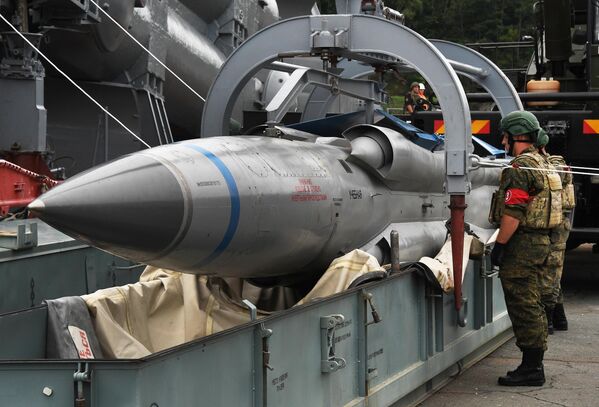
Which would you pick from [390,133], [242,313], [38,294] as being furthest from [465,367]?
[38,294]

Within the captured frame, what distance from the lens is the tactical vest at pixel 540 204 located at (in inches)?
304

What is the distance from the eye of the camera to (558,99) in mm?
12148

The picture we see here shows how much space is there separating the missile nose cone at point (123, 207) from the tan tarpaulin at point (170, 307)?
2.09ft

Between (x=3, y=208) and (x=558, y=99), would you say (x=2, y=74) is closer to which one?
(x=3, y=208)

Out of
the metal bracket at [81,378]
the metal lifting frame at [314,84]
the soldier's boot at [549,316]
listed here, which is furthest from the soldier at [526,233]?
the metal bracket at [81,378]

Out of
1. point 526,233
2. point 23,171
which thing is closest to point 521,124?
point 526,233

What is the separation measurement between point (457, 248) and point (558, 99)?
5402 mm

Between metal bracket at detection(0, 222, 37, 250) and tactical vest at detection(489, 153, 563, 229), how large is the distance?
3.46m

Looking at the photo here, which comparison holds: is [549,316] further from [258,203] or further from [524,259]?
[258,203]

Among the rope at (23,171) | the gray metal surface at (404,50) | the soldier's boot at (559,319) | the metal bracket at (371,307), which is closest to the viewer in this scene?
the metal bracket at (371,307)

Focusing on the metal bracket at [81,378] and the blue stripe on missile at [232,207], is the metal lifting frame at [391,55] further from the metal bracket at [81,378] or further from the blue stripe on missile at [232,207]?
the metal bracket at [81,378]

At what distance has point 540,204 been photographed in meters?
7.75

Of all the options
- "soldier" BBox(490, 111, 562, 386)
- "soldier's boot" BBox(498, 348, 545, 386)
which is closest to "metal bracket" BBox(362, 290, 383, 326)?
"soldier" BBox(490, 111, 562, 386)

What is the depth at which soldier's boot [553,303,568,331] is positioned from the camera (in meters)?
10.5
